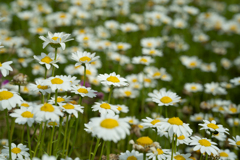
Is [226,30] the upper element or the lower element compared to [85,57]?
upper

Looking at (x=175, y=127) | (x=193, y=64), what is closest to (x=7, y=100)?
(x=175, y=127)

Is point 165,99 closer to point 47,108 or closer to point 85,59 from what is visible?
point 85,59

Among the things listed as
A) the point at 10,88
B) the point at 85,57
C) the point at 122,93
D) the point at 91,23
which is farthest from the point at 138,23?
the point at 85,57

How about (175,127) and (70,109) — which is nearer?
(70,109)

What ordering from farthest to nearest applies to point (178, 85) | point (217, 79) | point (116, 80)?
point (217, 79) → point (178, 85) → point (116, 80)

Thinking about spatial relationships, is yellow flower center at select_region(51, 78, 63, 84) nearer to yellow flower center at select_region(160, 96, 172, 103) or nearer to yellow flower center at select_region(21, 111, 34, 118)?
yellow flower center at select_region(21, 111, 34, 118)

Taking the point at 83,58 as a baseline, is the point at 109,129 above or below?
below

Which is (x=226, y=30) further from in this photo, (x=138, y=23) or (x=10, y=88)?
Answer: (x=10, y=88)
